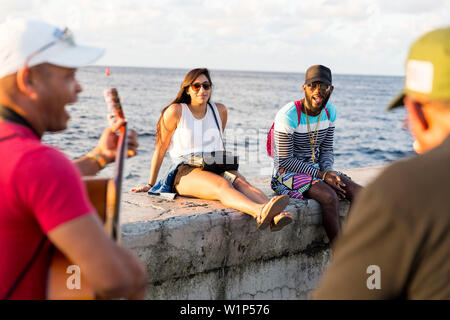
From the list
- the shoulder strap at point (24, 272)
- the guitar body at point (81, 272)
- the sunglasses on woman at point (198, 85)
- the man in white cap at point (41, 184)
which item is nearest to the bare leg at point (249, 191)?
the sunglasses on woman at point (198, 85)

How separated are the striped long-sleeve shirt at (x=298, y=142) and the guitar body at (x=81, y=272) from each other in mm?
2874

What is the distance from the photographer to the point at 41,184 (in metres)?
1.65

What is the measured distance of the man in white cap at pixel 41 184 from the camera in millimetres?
1669

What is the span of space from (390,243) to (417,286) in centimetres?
17

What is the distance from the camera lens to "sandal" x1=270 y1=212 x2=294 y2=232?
13.3 ft

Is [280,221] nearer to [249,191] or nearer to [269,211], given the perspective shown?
[269,211]

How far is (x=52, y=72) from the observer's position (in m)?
1.96

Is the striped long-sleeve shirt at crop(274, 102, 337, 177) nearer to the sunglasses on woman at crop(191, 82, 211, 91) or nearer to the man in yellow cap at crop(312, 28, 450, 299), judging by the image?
the sunglasses on woman at crop(191, 82, 211, 91)

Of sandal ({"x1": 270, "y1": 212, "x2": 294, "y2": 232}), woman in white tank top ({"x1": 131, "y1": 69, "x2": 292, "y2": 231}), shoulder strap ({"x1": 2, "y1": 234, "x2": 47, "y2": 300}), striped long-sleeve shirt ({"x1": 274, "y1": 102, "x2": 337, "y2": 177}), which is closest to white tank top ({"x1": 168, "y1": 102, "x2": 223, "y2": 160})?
woman in white tank top ({"x1": 131, "y1": 69, "x2": 292, "y2": 231})

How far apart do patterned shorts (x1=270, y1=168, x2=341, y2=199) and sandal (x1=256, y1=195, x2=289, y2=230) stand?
0.67 metres

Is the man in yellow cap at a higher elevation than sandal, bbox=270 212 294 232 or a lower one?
higher

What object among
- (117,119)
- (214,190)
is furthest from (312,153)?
(117,119)

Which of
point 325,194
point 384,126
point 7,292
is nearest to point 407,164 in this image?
point 7,292

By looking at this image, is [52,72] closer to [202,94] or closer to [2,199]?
[2,199]
